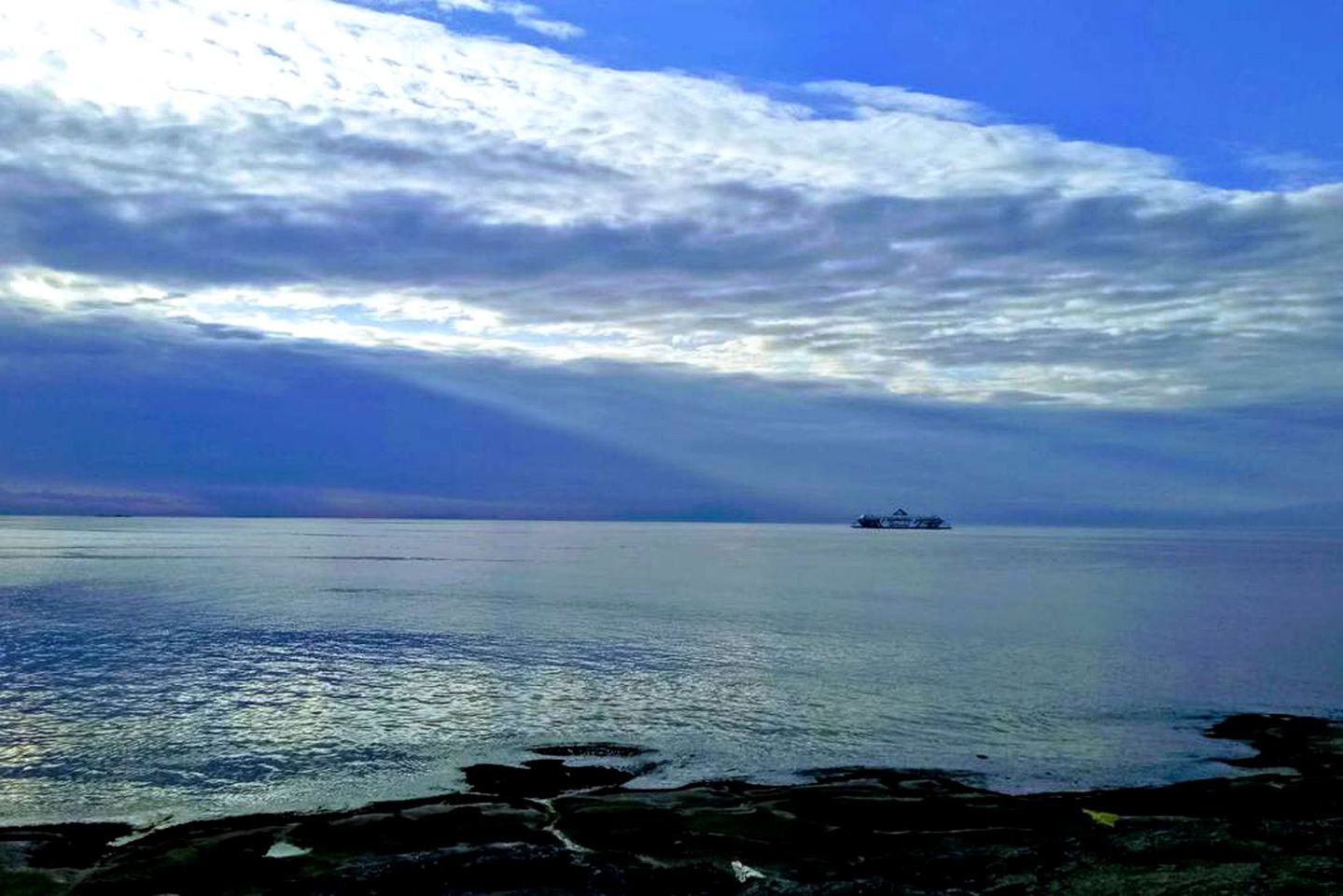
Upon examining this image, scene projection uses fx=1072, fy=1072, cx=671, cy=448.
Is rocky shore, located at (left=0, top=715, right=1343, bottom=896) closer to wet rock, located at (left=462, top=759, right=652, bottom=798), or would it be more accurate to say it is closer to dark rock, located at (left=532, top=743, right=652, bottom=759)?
wet rock, located at (left=462, top=759, right=652, bottom=798)

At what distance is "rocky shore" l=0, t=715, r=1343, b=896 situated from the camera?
2364cm

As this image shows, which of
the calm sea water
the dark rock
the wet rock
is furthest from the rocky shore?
the dark rock

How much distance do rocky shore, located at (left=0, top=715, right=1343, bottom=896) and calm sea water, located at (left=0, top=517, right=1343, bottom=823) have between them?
3.04 meters

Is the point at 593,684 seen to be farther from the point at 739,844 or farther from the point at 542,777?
the point at 739,844

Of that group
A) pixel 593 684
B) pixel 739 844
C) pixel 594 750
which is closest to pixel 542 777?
pixel 594 750

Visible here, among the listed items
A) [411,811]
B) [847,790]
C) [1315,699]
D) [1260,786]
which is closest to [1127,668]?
[1315,699]

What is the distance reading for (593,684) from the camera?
54.2 meters

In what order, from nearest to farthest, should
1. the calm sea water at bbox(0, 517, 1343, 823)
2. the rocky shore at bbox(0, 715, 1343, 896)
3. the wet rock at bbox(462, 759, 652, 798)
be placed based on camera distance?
the rocky shore at bbox(0, 715, 1343, 896) → the wet rock at bbox(462, 759, 652, 798) → the calm sea water at bbox(0, 517, 1343, 823)

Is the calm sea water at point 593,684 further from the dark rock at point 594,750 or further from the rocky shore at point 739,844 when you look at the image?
the rocky shore at point 739,844

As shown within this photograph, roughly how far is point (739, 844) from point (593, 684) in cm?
2791

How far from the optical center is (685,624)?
83.9m

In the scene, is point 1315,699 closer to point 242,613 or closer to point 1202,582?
point 242,613

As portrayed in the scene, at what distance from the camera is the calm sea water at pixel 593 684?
36.8m

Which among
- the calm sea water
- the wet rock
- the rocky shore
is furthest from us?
the calm sea water
